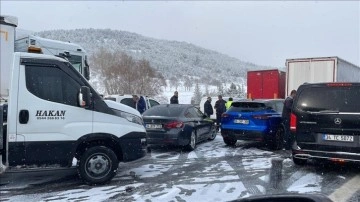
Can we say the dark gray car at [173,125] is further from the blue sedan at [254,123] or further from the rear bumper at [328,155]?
the rear bumper at [328,155]

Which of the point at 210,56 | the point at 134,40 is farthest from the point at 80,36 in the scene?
the point at 210,56

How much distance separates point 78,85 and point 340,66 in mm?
10718

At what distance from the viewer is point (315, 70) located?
44.7 feet

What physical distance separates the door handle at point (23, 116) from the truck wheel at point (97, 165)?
1156 millimetres

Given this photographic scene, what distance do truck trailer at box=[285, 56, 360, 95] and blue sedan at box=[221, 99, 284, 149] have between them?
3.25 meters

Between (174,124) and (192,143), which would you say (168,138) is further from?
(192,143)

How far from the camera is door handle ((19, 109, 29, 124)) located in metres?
5.91

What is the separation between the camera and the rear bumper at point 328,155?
21.4ft

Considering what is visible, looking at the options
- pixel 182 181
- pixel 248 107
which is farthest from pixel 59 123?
pixel 248 107

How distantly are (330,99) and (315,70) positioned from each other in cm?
715

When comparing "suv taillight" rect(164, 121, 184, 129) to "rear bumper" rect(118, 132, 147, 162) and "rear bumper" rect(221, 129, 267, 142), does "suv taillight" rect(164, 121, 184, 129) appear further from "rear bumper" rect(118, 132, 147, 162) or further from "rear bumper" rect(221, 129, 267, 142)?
"rear bumper" rect(118, 132, 147, 162)

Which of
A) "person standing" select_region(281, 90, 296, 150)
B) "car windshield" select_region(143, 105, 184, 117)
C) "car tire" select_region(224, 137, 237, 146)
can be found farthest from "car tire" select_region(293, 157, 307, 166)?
"car windshield" select_region(143, 105, 184, 117)

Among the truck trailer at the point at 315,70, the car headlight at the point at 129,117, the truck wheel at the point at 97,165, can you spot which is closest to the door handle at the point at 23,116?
the truck wheel at the point at 97,165

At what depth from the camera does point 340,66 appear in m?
13.5
